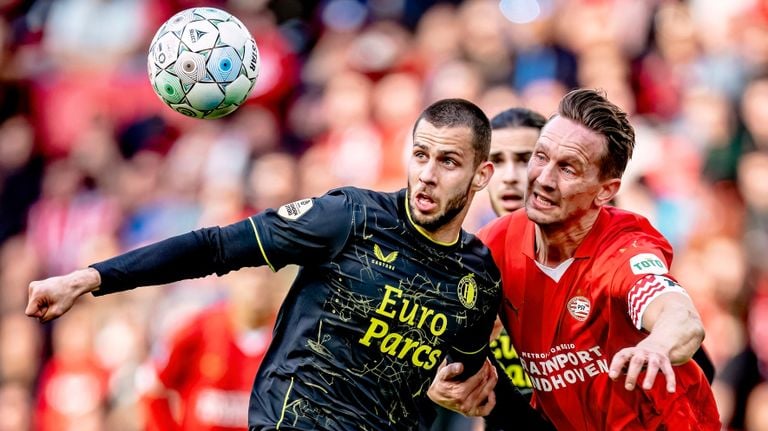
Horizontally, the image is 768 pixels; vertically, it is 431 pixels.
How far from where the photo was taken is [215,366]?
27.9 feet

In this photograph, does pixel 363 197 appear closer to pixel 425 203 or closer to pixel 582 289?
pixel 425 203

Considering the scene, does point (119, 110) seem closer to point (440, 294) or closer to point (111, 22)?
point (111, 22)

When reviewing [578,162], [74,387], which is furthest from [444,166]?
[74,387]

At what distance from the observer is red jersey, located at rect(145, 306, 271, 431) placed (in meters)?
8.40

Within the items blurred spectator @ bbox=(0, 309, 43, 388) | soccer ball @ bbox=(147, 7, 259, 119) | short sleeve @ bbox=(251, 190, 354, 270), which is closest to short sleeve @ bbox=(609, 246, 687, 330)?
short sleeve @ bbox=(251, 190, 354, 270)

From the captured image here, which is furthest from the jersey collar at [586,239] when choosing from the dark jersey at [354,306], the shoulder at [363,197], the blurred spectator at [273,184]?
the blurred spectator at [273,184]

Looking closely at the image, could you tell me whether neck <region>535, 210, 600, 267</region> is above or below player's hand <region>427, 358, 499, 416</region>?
above

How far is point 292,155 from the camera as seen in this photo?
12336 mm

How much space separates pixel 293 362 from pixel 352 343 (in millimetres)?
269

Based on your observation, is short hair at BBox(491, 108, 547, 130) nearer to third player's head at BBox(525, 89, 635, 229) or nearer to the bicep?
third player's head at BBox(525, 89, 635, 229)

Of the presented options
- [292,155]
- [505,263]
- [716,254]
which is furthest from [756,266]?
[292,155]

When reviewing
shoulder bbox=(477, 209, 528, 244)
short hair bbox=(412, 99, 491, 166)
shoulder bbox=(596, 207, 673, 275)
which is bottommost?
shoulder bbox=(477, 209, 528, 244)

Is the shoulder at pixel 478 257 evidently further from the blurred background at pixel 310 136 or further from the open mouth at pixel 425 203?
the blurred background at pixel 310 136

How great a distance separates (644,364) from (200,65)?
2420mm
